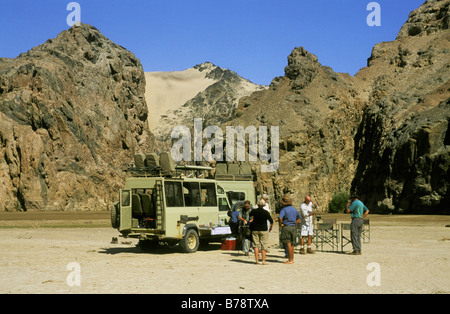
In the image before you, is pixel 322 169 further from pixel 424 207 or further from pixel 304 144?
pixel 424 207

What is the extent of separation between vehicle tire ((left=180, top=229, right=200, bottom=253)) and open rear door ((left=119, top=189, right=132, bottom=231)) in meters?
2.12

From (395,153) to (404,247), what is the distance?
3798 cm

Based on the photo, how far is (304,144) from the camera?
224ft

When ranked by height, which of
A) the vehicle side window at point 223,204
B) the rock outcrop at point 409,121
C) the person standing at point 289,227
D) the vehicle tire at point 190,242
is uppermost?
the rock outcrop at point 409,121

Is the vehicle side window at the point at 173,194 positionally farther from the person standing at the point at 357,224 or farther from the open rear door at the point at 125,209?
the person standing at the point at 357,224

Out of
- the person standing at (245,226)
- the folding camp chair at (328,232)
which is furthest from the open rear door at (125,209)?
the folding camp chair at (328,232)

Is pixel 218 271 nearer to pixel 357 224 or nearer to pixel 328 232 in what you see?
pixel 357 224

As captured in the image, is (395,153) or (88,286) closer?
(88,286)

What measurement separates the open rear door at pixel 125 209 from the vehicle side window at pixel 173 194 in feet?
5.64

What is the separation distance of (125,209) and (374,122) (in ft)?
185

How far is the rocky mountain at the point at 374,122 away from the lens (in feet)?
172

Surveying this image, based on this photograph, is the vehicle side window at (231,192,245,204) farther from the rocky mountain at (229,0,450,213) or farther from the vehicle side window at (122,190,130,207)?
the rocky mountain at (229,0,450,213)

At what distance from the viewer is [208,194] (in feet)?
65.7

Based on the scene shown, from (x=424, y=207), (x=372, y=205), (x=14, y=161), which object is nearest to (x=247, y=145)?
(x=372, y=205)
